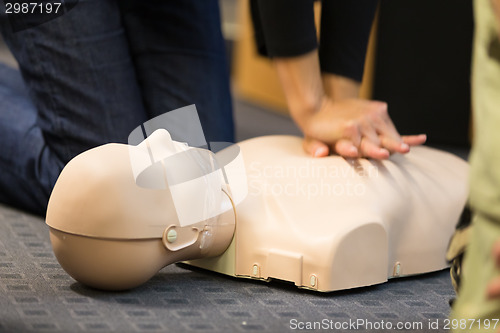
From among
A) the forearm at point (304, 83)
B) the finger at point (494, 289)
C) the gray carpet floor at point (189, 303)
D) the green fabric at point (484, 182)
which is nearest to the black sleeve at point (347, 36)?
the forearm at point (304, 83)

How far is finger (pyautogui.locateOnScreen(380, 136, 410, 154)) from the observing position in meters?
0.86

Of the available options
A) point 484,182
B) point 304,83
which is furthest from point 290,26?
point 484,182

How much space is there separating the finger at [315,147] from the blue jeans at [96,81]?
0.88 feet

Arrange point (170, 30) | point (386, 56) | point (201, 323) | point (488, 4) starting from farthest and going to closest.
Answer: point (386, 56)
point (170, 30)
point (201, 323)
point (488, 4)

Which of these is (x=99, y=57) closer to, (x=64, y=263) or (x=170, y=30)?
(x=170, y=30)

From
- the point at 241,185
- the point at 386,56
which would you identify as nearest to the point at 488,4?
the point at 241,185

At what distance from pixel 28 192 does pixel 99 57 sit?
23 cm

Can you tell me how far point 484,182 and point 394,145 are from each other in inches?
14.4

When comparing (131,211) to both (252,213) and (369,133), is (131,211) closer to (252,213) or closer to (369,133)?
(252,213)

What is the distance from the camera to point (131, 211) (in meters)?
0.68

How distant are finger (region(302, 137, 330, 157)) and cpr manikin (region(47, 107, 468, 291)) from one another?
2 cm

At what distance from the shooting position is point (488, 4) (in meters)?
0.52

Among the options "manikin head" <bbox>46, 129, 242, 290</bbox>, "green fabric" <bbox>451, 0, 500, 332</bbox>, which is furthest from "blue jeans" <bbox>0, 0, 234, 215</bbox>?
"green fabric" <bbox>451, 0, 500, 332</bbox>

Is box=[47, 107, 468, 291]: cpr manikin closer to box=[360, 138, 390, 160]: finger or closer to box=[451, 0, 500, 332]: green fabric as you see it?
box=[360, 138, 390, 160]: finger
